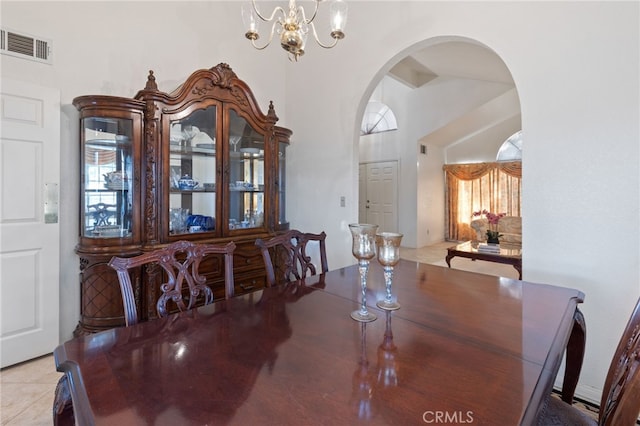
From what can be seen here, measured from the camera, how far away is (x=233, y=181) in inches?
117

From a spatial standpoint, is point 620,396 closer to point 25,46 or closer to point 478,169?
point 25,46

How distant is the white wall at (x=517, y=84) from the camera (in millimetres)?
1866

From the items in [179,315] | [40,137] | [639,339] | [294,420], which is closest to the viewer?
[294,420]

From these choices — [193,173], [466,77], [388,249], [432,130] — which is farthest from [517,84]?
[432,130]

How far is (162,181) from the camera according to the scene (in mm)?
2457

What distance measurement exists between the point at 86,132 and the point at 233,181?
44.8 inches

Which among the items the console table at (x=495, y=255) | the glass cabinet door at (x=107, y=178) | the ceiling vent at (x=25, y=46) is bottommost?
the console table at (x=495, y=255)

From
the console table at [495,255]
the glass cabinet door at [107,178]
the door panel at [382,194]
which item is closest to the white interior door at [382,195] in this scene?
the door panel at [382,194]

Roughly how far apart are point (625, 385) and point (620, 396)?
0.03 metres

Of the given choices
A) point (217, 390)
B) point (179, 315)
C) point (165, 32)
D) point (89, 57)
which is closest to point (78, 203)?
point (89, 57)

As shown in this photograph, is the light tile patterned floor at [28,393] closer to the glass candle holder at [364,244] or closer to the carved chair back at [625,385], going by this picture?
the glass candle holder at [364,244]

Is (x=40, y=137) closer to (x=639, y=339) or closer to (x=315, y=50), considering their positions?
(x=315, y=50)

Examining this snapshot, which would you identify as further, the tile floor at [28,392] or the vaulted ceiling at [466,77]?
the vaulted ceiling at [466,77]

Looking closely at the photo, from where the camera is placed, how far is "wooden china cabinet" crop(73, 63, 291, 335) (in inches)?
91.7
